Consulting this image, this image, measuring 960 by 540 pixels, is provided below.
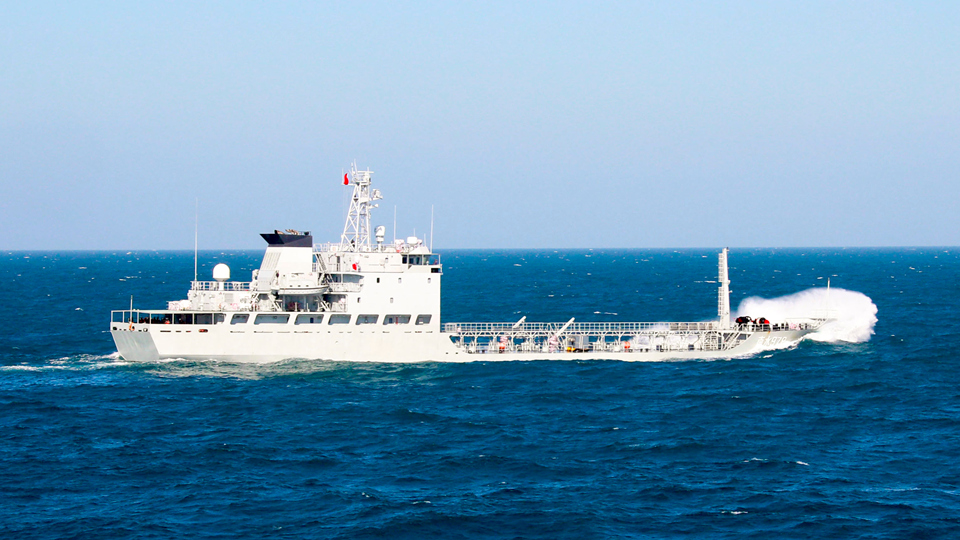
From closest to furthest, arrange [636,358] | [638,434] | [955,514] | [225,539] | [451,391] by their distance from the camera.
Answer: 1. [225,539]
2. [955,514]
3. [638,434]
4. [451,391]
5. [636,358]

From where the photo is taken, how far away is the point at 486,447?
3453 centimetres

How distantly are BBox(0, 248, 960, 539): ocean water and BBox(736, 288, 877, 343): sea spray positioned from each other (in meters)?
2.02

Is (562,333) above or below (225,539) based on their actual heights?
Result: above

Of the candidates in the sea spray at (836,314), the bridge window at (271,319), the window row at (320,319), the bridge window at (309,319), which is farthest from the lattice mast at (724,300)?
the bridge window at (271,319)

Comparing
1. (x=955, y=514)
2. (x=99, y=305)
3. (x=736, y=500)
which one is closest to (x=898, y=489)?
(x=955, y=514)

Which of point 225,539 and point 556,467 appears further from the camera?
point 556,467

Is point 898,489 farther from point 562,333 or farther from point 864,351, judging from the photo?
point 864,351

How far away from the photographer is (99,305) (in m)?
93.0

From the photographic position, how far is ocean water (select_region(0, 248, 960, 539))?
2691cm

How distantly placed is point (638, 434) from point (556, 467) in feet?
18.8

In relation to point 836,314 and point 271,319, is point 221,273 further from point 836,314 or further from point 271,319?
point 836,314

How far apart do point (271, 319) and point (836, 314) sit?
34.6 m

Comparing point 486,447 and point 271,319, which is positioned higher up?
point 271,319

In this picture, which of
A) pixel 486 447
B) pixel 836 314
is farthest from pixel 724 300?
pixel 486 447
